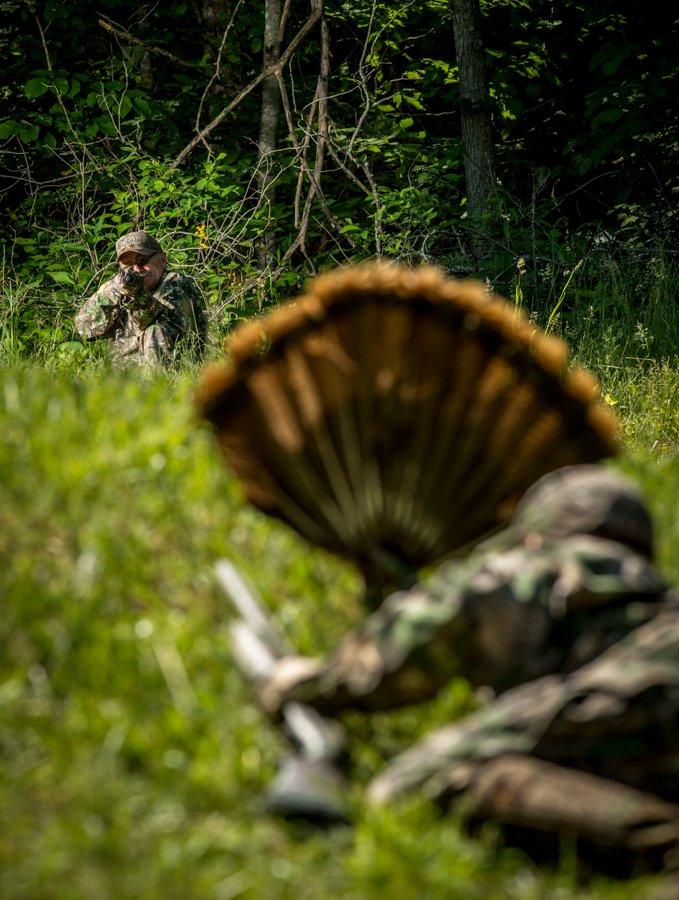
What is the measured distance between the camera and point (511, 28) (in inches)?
499

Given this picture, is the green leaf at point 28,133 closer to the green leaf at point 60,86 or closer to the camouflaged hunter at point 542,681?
the green leaf at point 60,86

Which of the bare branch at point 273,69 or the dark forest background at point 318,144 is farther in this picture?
the bare branch at point 273,69

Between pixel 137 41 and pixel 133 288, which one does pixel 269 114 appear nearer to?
pixel 137 41

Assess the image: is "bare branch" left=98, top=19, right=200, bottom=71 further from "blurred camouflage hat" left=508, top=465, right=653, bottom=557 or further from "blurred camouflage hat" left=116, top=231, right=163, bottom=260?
"blurred camouflage hat" left=508, top=465, right=653, bottom=557

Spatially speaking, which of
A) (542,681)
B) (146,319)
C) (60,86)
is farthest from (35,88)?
(542,681)

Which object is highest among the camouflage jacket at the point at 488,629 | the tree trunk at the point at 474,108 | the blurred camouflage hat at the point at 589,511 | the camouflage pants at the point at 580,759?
the tree trunk at the point at 474,108

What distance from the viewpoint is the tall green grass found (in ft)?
7.09

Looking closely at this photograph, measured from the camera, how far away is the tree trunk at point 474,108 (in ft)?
36.0

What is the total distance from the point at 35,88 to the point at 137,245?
10.8 ft

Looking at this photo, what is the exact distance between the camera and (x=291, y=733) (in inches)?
101

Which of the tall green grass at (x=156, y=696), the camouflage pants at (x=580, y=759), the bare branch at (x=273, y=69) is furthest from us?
the bare branch at (x=273, y=69)

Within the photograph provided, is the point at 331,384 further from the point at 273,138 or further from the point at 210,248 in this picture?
the point at 273,138

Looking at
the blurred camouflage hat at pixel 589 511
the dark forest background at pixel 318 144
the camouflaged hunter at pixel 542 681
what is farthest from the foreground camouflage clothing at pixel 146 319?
the camouflaged hunter at pixel 542 681

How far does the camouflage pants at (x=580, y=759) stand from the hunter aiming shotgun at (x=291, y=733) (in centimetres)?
11
